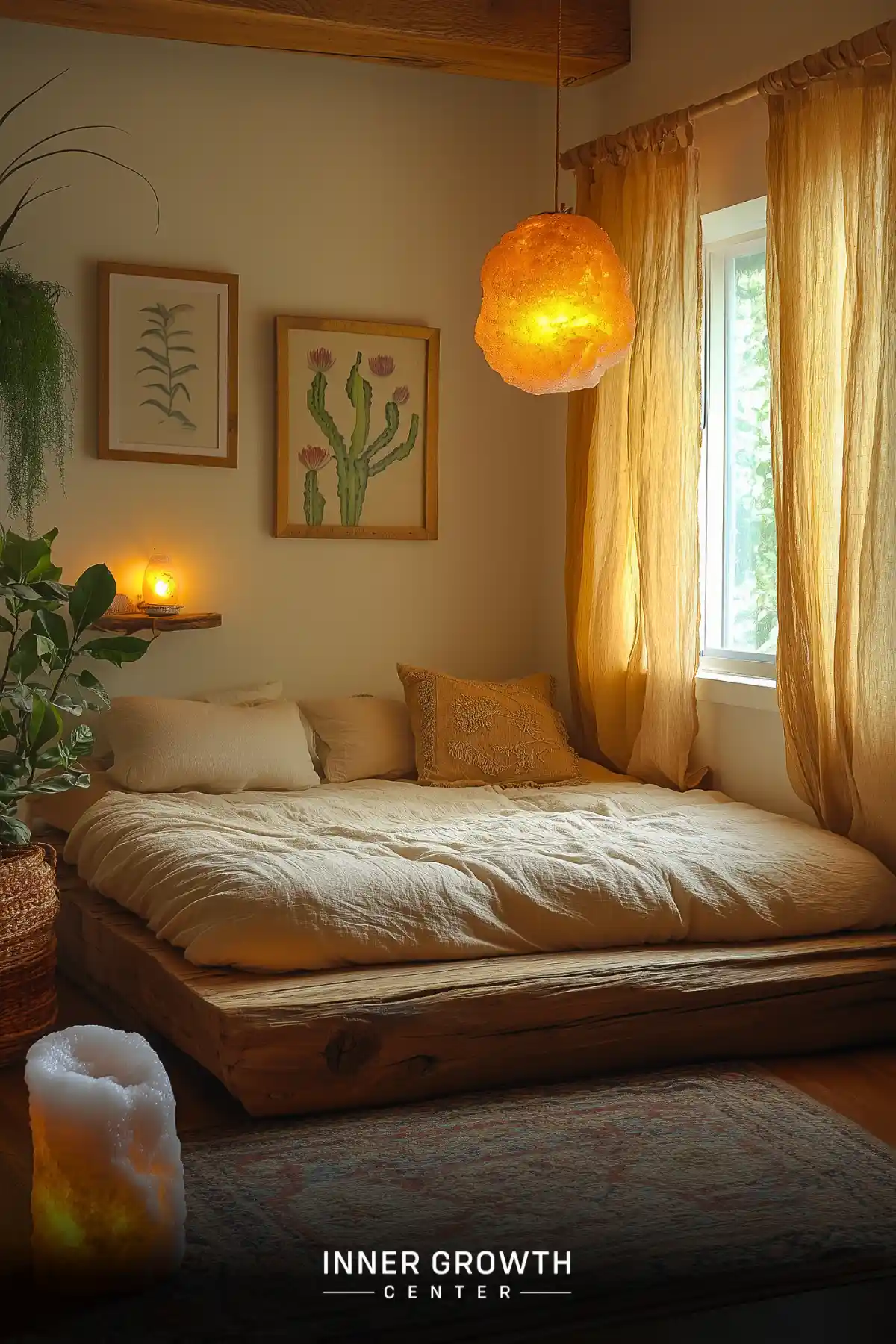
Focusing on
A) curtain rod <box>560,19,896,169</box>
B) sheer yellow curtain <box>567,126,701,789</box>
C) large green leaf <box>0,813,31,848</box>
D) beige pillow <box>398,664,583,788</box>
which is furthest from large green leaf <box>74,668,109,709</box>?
curtain rod <box>560,19,896,169</box>

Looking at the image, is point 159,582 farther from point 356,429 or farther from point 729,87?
point 729,87

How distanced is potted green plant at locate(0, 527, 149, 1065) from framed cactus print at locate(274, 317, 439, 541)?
4.36ft

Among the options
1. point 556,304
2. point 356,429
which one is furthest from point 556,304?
point 356,429

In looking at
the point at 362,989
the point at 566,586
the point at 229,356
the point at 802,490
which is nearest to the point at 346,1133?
the point at 362,989

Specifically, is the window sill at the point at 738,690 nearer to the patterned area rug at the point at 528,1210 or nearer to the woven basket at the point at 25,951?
the patterned area rug at the point at 528,1210

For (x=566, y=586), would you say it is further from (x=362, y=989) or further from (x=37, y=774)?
(x=362, y=989)

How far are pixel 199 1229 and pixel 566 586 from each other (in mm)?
2788

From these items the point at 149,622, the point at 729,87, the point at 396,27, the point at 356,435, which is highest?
the point at 396,27

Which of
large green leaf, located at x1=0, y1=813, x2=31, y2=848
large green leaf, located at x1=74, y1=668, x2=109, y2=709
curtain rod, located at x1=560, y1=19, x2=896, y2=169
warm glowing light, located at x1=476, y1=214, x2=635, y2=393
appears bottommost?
large green leaf, located at x1=0, y1=813, x2=31, y2=848

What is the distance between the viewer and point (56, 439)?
429cm

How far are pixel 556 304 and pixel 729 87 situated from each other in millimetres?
1192

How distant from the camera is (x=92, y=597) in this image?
3363 millimetres

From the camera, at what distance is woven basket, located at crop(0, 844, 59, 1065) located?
304cm

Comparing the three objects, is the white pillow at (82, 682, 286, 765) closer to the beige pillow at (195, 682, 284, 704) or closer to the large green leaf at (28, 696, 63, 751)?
the beige pillow at (195, 682, 284, 704)
